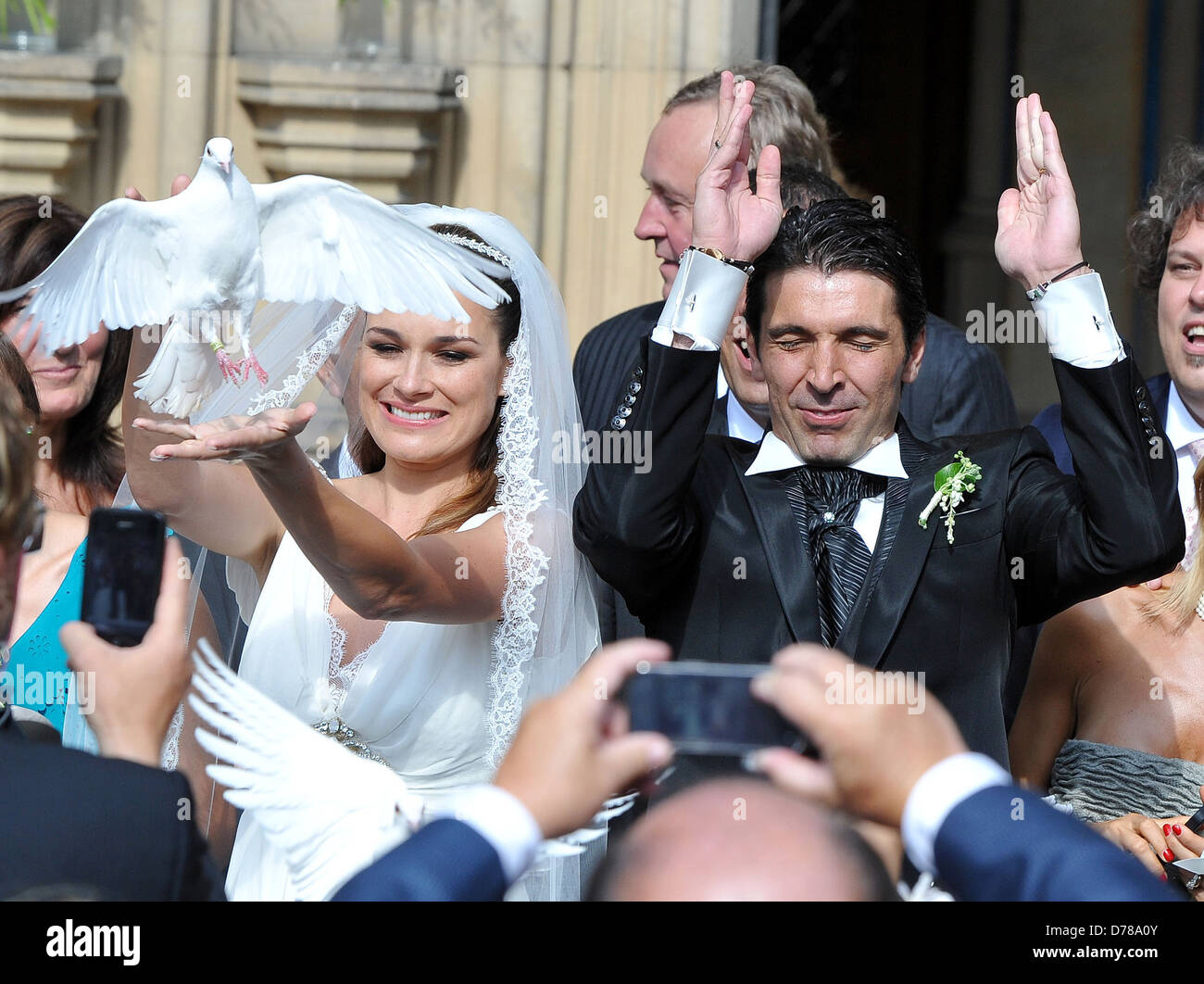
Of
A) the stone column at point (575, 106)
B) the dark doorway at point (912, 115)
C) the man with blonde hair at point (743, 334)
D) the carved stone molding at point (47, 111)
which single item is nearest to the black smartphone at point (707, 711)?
the man with blonde hair at point (743, 334)

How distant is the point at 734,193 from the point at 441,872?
5.30 ft

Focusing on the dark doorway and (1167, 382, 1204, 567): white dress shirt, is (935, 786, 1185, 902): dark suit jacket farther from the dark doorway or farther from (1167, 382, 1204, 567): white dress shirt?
the dark doorway

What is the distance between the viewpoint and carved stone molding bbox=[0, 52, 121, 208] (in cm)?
492

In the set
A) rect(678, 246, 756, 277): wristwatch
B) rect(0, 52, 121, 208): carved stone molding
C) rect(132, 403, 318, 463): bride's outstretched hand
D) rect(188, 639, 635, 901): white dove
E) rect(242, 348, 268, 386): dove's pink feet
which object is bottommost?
rect(188, 639, 635, 901): white dove

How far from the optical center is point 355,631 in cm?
279

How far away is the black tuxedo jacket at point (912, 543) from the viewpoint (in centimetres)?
234

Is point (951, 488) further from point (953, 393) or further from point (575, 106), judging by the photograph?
point (575, 106)

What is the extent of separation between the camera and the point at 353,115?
5.00 m

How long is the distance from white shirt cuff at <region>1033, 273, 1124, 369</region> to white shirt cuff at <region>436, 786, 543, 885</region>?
1497 millimetres

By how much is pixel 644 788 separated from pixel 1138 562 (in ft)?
4.25

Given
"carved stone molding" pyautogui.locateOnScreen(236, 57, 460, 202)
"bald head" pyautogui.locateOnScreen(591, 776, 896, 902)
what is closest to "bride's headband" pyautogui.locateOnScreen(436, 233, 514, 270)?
"bald head" pyautogui.locateOnScreen(591, 776, 896, 902)

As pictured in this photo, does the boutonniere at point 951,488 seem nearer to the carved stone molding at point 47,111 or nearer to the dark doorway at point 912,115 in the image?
the carved stone molding at point 47,111
